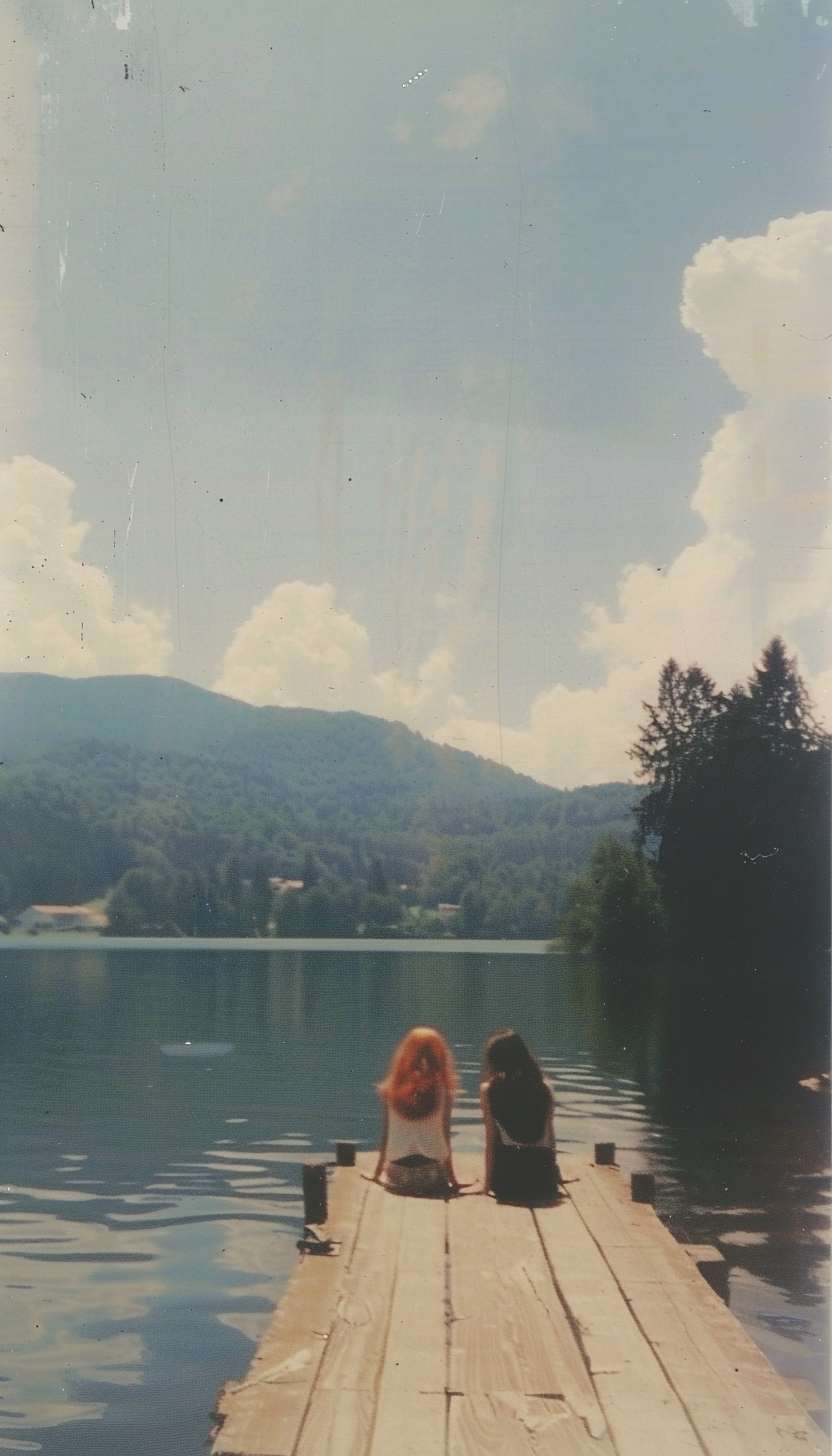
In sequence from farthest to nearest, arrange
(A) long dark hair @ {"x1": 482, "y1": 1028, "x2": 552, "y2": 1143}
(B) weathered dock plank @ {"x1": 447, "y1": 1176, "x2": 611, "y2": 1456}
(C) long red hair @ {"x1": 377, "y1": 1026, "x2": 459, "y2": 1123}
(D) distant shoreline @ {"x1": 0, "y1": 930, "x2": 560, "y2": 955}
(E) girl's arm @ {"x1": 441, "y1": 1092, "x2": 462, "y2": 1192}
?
(D) distant shoreline @ {"x1": 0, "y1": 930, "x2": 560, "y2": 955}, (E) girl's arm @ {"x1": 441, "y1": 1092, "x2": 462, "y2": 1192}, (C) long red hair @ {"x1": 377, "y1": 1026, "x2": 459, "y2": 1123}, (A) long dark hair @ {"x1": 482, "y1": 1028, "x2": 552, "y2": 1143}, (B) weathered dock plank @ {"x1": 447, "y1": 1176, "x2": 611, "y2": 1456}

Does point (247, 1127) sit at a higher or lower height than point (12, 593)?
lower

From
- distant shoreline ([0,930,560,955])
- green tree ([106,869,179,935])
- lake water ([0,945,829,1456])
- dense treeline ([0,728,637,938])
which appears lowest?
distant shoreline ([0,930,560,955])

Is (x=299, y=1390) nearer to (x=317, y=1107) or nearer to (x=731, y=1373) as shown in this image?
(x=731, y=1373)

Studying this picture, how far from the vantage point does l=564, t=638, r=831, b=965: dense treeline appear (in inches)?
2260

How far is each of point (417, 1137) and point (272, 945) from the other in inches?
5664

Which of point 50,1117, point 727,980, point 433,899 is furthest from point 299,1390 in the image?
point 433,899

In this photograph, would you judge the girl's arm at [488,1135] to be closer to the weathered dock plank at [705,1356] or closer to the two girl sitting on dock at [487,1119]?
the two girl sitting on dock at [487,1119]

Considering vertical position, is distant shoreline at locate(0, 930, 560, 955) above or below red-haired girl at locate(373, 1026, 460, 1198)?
below

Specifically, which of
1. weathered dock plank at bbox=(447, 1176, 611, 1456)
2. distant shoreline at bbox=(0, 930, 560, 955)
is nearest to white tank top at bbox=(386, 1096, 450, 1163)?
weathered dock plank at bbox=(447, 1176, 611, 1456)

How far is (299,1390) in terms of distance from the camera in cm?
657

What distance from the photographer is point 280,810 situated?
98.7 m

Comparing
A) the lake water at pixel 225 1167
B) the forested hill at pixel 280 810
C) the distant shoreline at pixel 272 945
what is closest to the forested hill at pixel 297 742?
the forested hill at pixel 280 810

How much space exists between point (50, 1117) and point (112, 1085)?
5.40 metres

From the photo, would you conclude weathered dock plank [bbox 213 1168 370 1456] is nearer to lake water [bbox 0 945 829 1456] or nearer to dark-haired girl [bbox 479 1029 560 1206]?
dark-haired girl [bbox 479 1029 560 1206]
